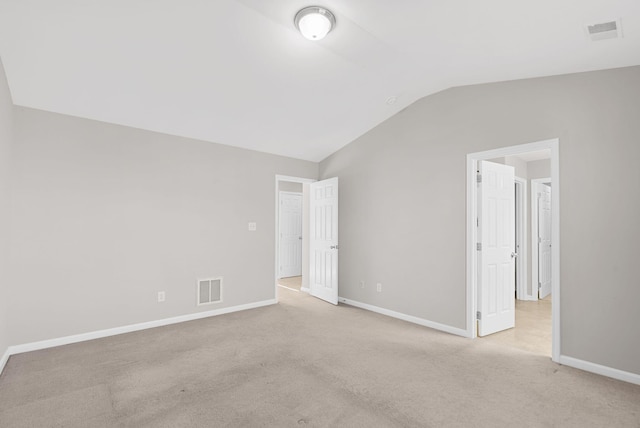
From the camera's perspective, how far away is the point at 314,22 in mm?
2471

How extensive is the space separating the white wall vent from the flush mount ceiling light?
3.39m

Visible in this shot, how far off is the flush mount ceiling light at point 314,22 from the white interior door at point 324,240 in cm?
277

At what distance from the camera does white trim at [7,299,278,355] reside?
322 centimetres

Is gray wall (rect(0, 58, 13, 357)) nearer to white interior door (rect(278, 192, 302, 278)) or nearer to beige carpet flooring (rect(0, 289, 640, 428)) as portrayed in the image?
beige carpet flooring (rect(0, 289, 640, 428))

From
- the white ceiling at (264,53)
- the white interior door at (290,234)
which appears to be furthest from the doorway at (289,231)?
the white ceiling at (264,53)

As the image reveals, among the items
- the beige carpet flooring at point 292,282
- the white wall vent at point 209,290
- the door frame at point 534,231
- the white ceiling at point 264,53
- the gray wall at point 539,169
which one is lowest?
the beige carpet flooring at point 292,282

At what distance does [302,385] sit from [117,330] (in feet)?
8.24

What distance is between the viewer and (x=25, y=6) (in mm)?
2270

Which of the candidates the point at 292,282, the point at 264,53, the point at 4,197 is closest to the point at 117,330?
the point at 4,197

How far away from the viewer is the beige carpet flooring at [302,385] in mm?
2158

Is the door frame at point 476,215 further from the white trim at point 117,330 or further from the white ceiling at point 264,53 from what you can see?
the white trim at point 117,330

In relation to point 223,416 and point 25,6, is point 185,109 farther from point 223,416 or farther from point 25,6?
point 223,416

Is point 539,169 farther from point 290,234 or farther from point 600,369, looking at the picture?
point 290,234

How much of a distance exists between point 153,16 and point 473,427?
3.70 m
